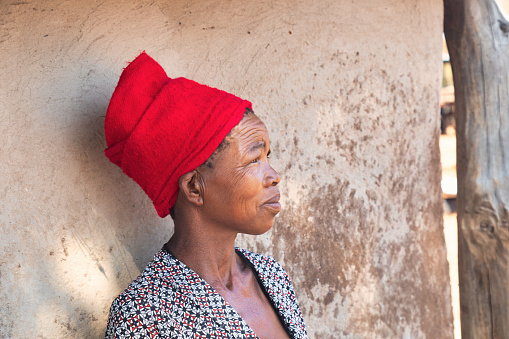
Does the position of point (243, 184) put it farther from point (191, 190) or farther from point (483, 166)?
point (483, 166)

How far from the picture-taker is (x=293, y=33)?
2533 millimetres

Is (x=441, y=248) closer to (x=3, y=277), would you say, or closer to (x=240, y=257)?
(x=240, y=257)

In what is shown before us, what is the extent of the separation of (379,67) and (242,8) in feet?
2.89

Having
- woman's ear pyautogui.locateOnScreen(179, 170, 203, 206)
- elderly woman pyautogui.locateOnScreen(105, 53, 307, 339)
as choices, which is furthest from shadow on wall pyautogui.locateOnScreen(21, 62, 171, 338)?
woman's ear pyautogui.locateOnScreen(179, 170, 203, 206)

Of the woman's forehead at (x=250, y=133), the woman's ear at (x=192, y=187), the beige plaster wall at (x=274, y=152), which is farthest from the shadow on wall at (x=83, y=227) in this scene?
the woman's forehead at (x=250, y=133)

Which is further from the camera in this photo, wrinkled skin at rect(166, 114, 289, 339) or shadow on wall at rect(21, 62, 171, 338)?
shadow on wall at rect(21, 62, 171, 338)

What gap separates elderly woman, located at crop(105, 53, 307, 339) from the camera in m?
1.62

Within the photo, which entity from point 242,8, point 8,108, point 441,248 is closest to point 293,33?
point 242,8

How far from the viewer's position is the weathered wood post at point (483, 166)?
9.41 feet

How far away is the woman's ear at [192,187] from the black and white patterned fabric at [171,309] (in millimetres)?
210

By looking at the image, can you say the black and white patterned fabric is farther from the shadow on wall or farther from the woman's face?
the shadow on wall

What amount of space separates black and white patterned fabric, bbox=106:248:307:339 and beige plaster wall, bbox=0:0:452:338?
36 centimetres

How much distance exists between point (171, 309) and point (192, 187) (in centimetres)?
38

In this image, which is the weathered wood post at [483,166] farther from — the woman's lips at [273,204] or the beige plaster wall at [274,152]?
the woman's lips at [273,204]
